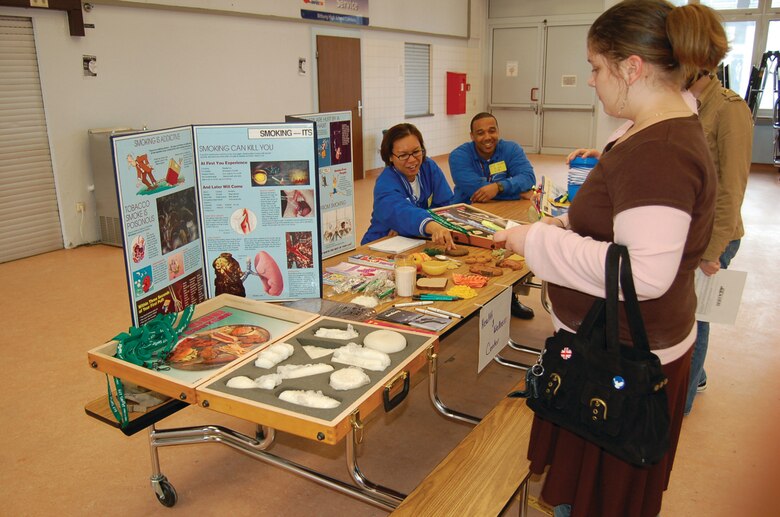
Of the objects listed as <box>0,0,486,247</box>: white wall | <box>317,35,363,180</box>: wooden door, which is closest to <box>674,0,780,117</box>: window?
<box>317,35,363,180</box>: wooden door

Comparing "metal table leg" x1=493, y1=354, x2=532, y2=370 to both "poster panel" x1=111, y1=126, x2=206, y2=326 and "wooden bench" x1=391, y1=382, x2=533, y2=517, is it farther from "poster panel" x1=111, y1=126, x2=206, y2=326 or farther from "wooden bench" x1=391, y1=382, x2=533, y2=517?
"poster panel" x1=111, y1=126, x2=206, y2=326

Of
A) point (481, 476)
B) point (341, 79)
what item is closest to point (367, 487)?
point (481, 476)

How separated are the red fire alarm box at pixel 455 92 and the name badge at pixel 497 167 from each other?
24.8ft

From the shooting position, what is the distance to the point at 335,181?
287 centimetres

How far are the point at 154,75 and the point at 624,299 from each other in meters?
5.79

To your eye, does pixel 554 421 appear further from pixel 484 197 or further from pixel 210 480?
pixel 484 197

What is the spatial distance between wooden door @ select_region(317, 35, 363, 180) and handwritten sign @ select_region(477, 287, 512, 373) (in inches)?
236

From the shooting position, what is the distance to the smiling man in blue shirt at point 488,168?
3822 millimetres

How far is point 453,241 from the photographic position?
2.78 metres

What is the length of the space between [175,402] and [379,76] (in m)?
8.05

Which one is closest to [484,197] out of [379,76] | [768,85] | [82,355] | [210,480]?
[210,480]

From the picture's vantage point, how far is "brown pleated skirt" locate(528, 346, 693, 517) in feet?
4.27

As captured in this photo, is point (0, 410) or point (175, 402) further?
point (0, 410)

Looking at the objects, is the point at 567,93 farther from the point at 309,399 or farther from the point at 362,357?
the point at 309,399
